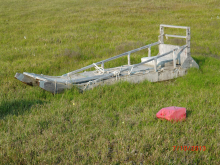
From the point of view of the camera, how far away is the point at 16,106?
5.75m

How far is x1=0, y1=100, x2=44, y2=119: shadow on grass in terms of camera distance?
5.45m

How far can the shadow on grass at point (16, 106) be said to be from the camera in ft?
17.9

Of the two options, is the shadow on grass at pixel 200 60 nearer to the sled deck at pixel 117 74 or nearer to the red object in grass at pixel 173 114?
the sled deck at pixel 117 74

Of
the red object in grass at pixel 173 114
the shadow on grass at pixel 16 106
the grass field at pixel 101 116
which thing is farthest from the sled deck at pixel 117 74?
the red object in grass at pixel 173 114

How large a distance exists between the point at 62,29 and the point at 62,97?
34.1 feet

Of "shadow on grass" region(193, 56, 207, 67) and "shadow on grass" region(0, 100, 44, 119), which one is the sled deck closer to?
"shadow on grass" region(0, 100, 44, 119)

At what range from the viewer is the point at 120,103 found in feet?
19.4

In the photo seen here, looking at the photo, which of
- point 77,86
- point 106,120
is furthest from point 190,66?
point 106,120

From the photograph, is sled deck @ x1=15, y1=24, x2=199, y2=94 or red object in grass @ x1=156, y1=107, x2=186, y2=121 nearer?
red object in grass @ x1=156, y1=107, x2=186, y2=121

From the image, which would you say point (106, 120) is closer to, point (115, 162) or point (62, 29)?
point (115, 162)

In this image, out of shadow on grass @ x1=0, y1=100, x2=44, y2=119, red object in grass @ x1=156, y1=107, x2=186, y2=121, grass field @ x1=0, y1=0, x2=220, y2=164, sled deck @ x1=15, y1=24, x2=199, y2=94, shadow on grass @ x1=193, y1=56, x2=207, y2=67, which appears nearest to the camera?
grass field @ x1=0, y1=0, x2=220, y2=164

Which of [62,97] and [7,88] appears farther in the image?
[7,88]

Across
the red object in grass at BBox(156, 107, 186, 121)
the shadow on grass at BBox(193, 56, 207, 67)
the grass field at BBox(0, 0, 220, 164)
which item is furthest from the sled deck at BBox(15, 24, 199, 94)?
the red object in grass at BBox(156, 107, 186, 121)

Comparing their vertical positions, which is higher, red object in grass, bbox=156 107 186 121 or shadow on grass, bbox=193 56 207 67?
shadow on grass, bbox=193 56 207 67
